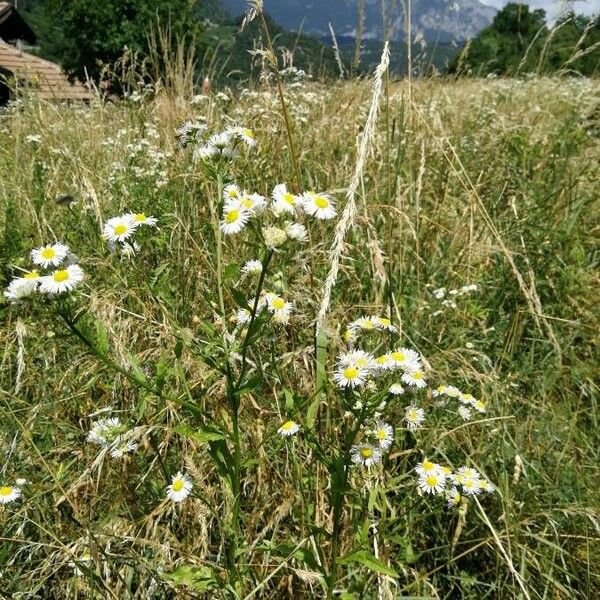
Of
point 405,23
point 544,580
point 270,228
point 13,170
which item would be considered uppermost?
point 405,23

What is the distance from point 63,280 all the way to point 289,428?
61cm

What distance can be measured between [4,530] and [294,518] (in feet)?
2.38

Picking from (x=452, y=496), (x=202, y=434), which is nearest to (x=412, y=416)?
(x=452, y=496)

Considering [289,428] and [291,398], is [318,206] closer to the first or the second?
[291,398]

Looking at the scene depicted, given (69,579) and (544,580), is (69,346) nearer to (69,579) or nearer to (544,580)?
(69,579)

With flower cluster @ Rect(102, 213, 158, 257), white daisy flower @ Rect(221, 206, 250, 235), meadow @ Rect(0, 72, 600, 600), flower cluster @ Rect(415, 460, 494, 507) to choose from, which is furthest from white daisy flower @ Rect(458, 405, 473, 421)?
flower cluster @ Rect(102, 213, 158, 257)

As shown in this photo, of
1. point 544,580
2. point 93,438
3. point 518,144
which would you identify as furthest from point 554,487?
point 518,144

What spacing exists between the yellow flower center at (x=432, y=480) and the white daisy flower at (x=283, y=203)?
0.74 m

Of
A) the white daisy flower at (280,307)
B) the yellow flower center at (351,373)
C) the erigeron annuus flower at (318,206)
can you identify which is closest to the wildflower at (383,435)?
the yellow flower center at (351,373)

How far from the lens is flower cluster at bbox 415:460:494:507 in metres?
1.34

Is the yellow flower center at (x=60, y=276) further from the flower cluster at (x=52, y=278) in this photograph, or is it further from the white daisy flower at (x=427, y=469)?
the white daisy flower at (x=427, y=469)

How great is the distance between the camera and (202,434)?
108 cm

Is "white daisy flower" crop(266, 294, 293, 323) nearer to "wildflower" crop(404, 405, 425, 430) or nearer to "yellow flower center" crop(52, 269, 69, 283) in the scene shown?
"wildflower" crop(404, 405, 425, 430)

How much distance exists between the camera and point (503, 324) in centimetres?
215
